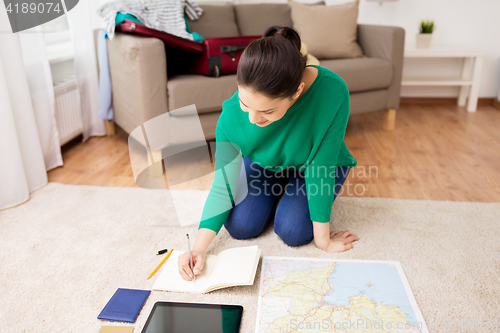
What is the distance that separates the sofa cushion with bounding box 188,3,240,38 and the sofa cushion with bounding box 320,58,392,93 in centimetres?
62

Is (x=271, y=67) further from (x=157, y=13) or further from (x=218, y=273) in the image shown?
(x=157, y=13)

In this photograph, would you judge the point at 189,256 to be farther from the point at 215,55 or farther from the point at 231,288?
the point at 215,55

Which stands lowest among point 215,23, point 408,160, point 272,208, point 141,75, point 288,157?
point 408,160

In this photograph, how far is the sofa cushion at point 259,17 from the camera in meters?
2.35

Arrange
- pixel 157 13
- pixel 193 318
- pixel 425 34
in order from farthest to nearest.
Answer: pixel 425 34 < pixel 157 13 < pixel 193 318

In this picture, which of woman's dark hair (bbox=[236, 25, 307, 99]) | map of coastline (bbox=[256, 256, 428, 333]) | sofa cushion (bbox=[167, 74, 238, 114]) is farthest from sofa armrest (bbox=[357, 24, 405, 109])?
woman's dark hair (bbox=[236, 25, 307, 99])

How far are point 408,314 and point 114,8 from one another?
64.3 inches

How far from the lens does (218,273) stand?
0.97 metres

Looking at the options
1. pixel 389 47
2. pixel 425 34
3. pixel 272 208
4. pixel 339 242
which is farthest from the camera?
pixel 425 34

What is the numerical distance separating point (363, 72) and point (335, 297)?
1.42m

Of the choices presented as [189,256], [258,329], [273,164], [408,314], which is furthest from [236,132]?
[408,314]

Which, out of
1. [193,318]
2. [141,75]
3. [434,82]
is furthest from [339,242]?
[434,82]

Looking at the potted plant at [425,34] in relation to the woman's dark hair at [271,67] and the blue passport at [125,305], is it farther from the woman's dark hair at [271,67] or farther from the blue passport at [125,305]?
the blue passport at [125,305]

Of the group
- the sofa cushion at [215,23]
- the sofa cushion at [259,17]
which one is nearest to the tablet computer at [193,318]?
the sofa cushion at [215,23]
